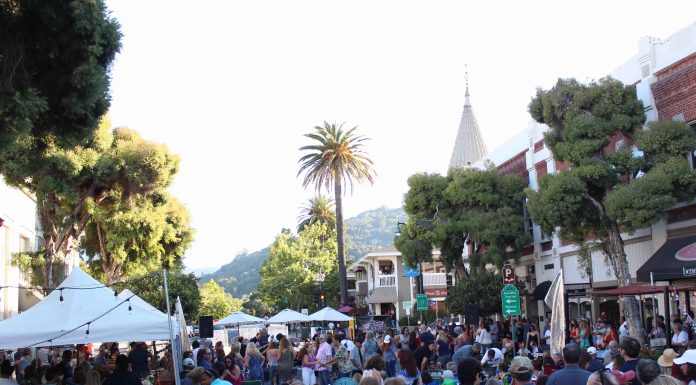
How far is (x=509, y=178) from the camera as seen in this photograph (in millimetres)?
36312

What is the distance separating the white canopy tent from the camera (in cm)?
1547

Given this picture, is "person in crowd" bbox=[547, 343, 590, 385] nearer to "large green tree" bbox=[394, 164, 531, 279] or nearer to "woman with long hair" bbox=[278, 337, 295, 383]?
"woman with long hair" bbox=[278, 337, 295, 383]

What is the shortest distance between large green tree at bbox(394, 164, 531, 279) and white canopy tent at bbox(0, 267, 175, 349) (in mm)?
21747

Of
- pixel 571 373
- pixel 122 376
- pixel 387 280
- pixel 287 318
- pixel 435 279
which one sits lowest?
pixel 122 376

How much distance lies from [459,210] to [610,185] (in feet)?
41.9

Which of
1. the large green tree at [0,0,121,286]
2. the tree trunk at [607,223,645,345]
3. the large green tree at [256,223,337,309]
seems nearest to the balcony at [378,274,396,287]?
the large green tree at [256,223,337,309]

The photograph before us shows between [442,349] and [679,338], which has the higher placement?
[679,338]

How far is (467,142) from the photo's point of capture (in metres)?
54.5

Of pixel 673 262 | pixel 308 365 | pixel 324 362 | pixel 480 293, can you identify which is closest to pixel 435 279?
pixel 480 293

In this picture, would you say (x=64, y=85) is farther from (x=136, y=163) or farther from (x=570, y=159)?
(x=136, y=163)

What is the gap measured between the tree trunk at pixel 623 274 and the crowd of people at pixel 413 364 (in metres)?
0.51

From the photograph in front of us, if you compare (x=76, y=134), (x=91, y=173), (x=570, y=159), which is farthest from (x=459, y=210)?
Result: (x=76, y=134)

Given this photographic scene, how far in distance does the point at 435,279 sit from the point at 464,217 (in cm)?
3173

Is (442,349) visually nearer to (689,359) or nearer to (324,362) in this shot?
(324,362)
